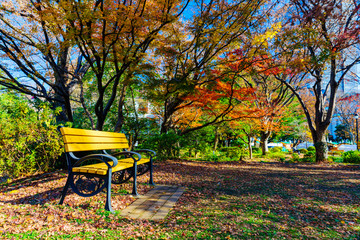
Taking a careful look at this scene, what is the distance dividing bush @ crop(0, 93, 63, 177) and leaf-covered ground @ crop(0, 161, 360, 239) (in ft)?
1.15

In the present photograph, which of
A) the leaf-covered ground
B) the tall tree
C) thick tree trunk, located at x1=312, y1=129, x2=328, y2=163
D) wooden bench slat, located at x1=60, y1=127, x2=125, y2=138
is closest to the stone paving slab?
the leaf-covered ground

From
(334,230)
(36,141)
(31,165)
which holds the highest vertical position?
(36,141)

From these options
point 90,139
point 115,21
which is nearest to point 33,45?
point 115,21

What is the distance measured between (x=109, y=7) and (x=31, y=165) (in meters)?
4.16

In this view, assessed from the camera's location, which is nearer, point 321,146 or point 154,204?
point 154,204

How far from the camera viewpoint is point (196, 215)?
9.02ft

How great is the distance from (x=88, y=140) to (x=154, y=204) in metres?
1.50

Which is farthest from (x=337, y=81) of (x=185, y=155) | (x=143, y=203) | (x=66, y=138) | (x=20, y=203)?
(x=20, y=203)

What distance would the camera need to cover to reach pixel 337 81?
33.5 feet

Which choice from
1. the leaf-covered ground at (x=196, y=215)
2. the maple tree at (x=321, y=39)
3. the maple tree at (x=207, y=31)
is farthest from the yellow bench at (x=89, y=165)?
the maple tree at (x=321, y=39)

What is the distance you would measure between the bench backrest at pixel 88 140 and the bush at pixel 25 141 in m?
1.29

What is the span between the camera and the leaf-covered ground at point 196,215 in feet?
7.20

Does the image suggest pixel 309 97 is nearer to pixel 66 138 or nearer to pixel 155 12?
pixel 155 12

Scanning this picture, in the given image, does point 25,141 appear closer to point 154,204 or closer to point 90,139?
point 90,139
